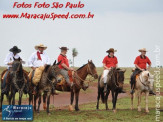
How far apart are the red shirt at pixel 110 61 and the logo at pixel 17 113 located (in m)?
5.47

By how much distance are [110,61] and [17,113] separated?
6131mm

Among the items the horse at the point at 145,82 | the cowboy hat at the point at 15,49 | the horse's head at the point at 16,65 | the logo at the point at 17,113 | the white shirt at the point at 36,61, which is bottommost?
the logo at the point at 17,113

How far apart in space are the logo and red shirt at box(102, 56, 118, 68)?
17.9 feet

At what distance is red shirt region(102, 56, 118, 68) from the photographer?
685 inches

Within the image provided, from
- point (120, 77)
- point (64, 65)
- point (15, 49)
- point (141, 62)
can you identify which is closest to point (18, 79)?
point (15, 49)

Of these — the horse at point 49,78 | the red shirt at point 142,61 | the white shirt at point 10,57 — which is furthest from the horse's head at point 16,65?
the red shirt at point 142,61

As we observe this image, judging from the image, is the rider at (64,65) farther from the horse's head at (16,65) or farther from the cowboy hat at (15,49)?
the horse's head at (16,65)

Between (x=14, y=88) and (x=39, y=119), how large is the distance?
6.99ft

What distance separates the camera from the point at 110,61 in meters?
17.4

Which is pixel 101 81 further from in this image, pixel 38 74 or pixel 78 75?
pixel 38 74

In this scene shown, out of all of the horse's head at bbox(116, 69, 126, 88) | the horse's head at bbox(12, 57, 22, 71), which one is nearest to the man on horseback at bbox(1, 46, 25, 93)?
the horse's head at bbox(12, 57, 22, 71)

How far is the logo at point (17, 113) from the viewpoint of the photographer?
45.1 feet

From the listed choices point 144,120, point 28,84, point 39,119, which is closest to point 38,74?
point 28,84

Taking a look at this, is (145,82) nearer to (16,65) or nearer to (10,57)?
(16,65)
